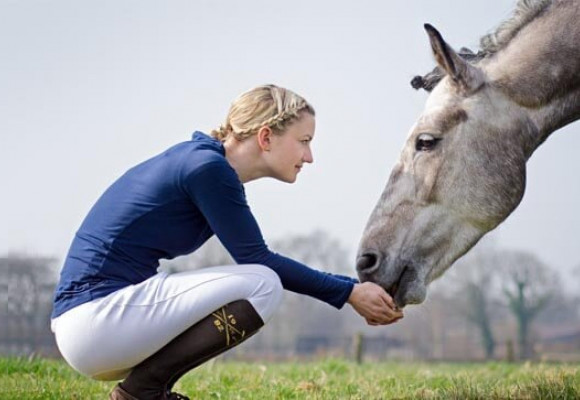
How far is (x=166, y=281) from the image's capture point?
379 centimetres

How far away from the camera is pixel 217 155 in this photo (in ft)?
12.5

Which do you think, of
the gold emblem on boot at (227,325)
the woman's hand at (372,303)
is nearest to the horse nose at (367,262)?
the woman's hand at (372,303)

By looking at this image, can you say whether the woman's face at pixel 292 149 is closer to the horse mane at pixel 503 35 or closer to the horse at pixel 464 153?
the horse at pixel 464 153

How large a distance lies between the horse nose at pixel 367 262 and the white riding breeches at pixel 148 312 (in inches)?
35.3

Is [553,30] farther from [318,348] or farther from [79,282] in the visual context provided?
[318,348]

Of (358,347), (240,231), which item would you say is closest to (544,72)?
(240,231)

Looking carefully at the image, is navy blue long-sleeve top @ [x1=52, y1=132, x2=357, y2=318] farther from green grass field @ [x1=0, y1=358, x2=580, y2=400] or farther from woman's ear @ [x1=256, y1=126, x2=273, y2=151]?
green grass field @ [x1=0, y1=358, x2=580, y2=400]

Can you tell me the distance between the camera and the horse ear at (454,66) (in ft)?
15.3

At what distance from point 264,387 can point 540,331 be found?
4538cm

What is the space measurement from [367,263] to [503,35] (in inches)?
68.0

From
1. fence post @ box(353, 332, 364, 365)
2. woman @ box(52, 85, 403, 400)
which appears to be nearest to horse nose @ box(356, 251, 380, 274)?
woman @ box(52, 85, 403, 400)

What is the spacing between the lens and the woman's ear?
4.05 metres

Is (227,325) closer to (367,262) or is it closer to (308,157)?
(308,157)

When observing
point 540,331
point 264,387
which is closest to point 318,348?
point 540,331
